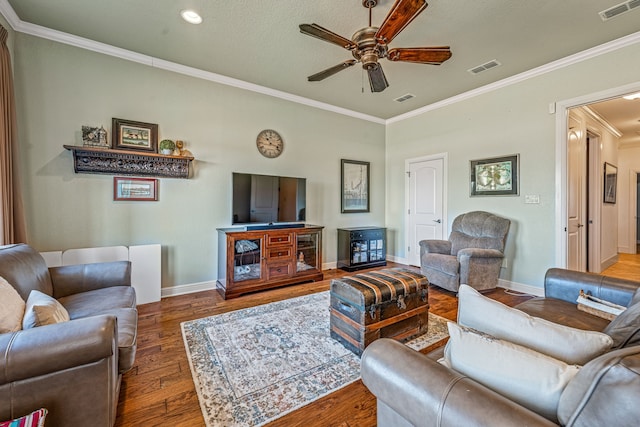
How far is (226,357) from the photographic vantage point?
208 cm

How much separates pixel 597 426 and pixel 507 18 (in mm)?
3227

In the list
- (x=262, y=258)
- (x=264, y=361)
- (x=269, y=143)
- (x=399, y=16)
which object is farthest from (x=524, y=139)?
(x=264, y=361)

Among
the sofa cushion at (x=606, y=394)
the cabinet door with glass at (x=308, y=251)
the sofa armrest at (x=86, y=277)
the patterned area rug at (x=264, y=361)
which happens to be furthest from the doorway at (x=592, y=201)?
the sofa armrest at (x=86, y=277)

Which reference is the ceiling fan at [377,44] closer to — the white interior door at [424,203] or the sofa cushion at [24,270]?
the sofa cushion at [24,270]

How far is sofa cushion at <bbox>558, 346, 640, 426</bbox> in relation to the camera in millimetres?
552

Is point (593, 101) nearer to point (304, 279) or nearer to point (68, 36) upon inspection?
point (304, 279)

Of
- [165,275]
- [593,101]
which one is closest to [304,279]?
[165,275]

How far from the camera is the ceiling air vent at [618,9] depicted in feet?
7.68

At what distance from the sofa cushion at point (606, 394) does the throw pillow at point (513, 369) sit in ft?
0.21

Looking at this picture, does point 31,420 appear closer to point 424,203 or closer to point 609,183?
point 424,203

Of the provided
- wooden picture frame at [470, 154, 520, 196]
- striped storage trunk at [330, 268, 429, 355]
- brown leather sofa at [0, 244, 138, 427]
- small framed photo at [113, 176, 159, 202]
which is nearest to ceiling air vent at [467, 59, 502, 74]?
wooden picture frame at [470, 154, 520, 196]

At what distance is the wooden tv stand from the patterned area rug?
2.00ft

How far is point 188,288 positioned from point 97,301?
1636 mm

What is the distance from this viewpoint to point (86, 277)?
7.44ft
